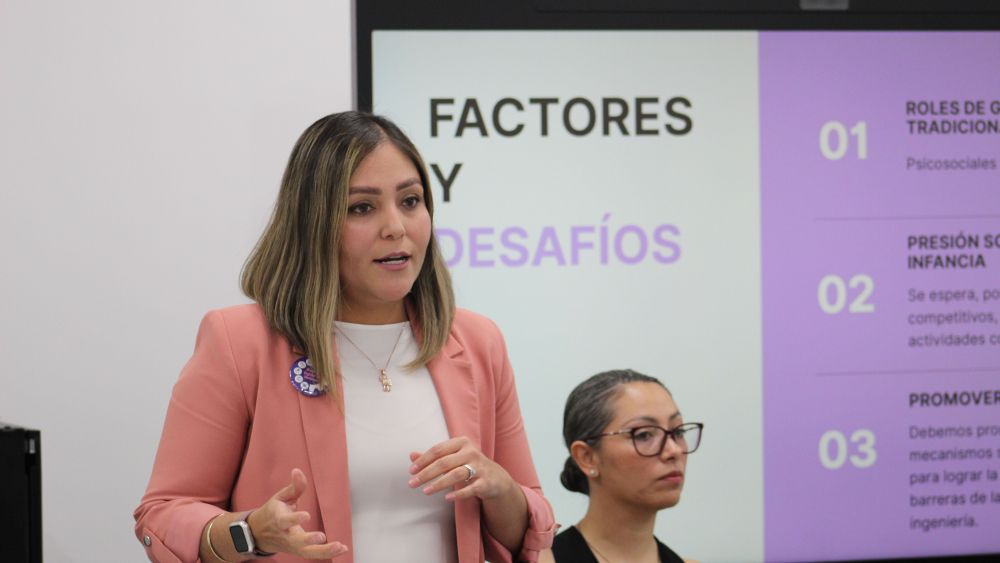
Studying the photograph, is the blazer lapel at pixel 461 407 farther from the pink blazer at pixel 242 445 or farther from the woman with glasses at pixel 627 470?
the woman with glasses at pixel 627 470

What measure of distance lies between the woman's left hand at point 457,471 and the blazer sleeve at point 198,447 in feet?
0.99

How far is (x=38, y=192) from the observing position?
2945 mm

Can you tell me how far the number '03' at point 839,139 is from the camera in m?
3.34

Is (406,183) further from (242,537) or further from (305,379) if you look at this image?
(242,537)

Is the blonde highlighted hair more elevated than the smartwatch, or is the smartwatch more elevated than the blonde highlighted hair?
the blonde highlighted hair

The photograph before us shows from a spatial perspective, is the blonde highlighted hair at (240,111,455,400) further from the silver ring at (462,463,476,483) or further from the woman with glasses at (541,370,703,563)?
the woman with glasses at (541,370,703,563)

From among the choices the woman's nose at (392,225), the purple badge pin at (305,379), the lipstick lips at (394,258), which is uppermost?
the woman's nose at (392,225)

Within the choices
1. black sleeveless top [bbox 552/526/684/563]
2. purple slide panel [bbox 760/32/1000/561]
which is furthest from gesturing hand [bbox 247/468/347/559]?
purple slide panel [bbox 760/32/1000/561]

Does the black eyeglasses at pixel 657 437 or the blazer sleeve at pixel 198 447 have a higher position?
the blazer sleeve at pixel 198 447

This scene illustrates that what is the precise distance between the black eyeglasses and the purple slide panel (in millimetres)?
629

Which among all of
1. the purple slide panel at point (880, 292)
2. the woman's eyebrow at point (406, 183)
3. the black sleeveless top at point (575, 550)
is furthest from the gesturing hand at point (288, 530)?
the purple slide panel at point (880, 292)

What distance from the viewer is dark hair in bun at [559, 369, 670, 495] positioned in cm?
284

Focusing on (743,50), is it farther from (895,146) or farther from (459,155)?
(459,155)

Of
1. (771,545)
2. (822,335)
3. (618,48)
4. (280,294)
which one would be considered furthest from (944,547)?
(280,294)
